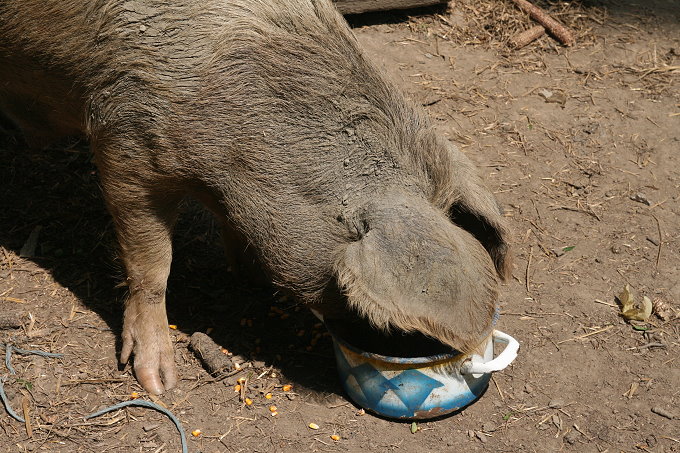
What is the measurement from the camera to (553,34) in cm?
646

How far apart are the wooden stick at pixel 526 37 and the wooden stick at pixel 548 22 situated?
6cm

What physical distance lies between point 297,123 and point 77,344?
5.22 feet

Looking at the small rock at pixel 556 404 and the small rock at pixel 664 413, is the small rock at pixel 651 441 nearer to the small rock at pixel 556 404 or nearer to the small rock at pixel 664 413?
the small rock at pixel 664 413

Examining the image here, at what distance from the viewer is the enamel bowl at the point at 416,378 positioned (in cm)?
338

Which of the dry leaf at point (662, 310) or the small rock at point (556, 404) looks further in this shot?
the dry leaf at point (662, 310)

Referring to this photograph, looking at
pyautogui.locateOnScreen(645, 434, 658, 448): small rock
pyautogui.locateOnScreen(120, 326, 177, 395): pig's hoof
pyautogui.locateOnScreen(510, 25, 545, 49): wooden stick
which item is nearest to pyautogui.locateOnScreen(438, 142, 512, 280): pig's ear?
pyautogui.locateOnScreen(645, 434, 658, 448): small rock

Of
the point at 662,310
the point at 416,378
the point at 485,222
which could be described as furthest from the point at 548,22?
the point at 416,378

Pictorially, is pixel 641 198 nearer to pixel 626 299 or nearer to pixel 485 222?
pixel 626 299

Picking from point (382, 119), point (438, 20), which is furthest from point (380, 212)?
point (438, 20)

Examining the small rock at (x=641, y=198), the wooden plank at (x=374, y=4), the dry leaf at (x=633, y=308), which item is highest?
the wooden plank at (x=374, y=4)

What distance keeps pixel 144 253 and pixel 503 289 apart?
1847 mm

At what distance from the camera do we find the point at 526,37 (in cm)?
637

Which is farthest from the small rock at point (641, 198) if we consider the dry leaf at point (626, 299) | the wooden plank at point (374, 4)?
the wooden plank at point (374, 4)

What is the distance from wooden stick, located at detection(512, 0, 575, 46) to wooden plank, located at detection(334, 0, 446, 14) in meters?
0.70
